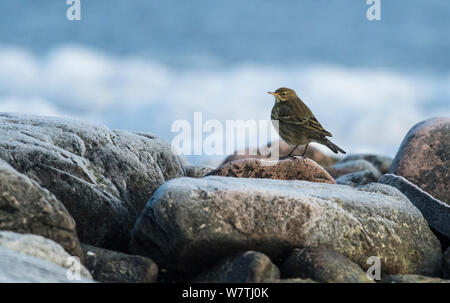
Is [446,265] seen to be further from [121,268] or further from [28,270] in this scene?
[28,270]

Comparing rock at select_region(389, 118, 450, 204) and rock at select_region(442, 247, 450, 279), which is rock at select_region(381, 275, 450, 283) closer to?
rock at select_region(442, 247, 450, 279)

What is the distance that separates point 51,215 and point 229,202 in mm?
1892

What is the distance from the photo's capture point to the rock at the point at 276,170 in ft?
27.5

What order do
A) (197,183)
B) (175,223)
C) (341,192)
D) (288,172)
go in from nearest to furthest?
(175,223)
(197,183)
(341,192)
(288,172)

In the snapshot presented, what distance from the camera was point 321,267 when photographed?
6102 mm

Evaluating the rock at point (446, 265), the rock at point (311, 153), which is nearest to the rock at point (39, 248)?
the rock at point (446, 265)

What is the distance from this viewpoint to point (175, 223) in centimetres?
618

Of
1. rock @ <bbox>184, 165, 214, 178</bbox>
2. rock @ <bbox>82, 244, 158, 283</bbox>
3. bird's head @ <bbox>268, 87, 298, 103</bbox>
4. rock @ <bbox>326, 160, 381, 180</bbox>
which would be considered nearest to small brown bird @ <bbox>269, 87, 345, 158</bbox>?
bird's head @ <bbox>268, 87, 298, 103</bbox>

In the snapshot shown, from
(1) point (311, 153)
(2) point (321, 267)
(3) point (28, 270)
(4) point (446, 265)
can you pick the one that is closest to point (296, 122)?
(4) point (446, 265)

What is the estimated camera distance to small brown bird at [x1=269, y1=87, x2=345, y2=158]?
9.31 meters

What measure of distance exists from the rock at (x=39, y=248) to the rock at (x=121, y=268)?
0.43 metres
